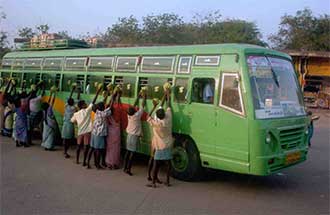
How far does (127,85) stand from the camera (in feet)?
30.0

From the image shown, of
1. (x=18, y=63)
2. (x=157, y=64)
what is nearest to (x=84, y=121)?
(x=157, y=64)

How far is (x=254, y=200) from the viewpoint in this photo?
675cm

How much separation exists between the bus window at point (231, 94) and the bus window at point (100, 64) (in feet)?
11.4

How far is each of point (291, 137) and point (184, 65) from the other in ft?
7.52

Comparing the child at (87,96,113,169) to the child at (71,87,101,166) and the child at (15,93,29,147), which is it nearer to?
the child at (71,87,101,166)

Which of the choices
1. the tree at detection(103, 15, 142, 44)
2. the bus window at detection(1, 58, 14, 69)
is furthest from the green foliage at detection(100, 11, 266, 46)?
the bus window at detection(1, 58, 14, 69)

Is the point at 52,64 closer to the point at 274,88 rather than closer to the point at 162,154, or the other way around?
the point at 162,154

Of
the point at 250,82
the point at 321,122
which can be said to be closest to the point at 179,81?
the point at 250,82

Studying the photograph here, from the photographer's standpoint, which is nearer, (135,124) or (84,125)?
(135,124)

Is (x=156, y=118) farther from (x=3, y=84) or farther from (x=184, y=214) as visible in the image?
(x=3, y=84)

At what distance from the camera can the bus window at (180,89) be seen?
25.5ft

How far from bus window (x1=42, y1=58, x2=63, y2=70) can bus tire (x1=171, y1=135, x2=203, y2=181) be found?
199 inches

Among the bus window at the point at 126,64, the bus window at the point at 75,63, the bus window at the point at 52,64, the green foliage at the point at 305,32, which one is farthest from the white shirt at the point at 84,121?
the green foliage at the point at 305,32

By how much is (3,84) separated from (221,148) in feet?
33.0
